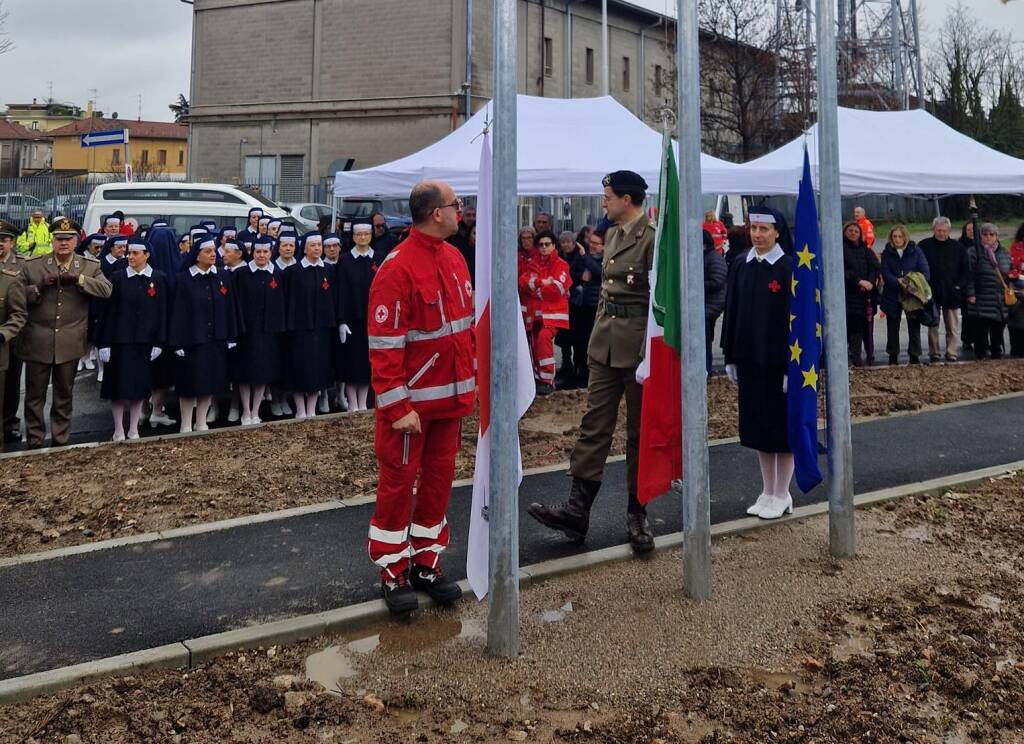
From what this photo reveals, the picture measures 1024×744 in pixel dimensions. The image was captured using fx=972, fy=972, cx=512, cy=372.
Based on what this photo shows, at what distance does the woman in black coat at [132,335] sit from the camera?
30.5 feet

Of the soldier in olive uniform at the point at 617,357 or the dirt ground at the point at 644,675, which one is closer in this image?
the dirt ground at the point at 644,675

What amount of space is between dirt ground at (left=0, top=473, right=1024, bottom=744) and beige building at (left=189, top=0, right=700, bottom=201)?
31469 mm

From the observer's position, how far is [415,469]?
16.6 ft

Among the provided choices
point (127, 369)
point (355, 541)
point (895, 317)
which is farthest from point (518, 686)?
point (895, 317)

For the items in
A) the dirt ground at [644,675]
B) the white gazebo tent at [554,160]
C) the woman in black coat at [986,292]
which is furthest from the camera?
the woman in black coat at [986,292]

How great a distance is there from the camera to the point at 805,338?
18.9 ft

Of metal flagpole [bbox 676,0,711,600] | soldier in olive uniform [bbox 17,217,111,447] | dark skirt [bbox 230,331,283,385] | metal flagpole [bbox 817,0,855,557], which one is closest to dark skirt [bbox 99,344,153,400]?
soldier in olive uniform [bbox 17,217,111,447]

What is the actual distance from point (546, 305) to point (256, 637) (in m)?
7.98

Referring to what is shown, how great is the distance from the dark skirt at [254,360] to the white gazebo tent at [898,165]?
6.82m

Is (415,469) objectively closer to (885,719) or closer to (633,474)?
(633,474)

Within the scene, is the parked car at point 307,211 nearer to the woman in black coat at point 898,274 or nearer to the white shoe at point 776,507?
the woman in black coat at point 898,274

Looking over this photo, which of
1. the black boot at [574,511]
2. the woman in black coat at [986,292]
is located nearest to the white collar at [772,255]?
the black boot at [574,511]

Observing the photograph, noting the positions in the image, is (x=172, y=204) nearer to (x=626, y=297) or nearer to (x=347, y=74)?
(x=626, y=297)

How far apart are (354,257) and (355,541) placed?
5.37 metres
